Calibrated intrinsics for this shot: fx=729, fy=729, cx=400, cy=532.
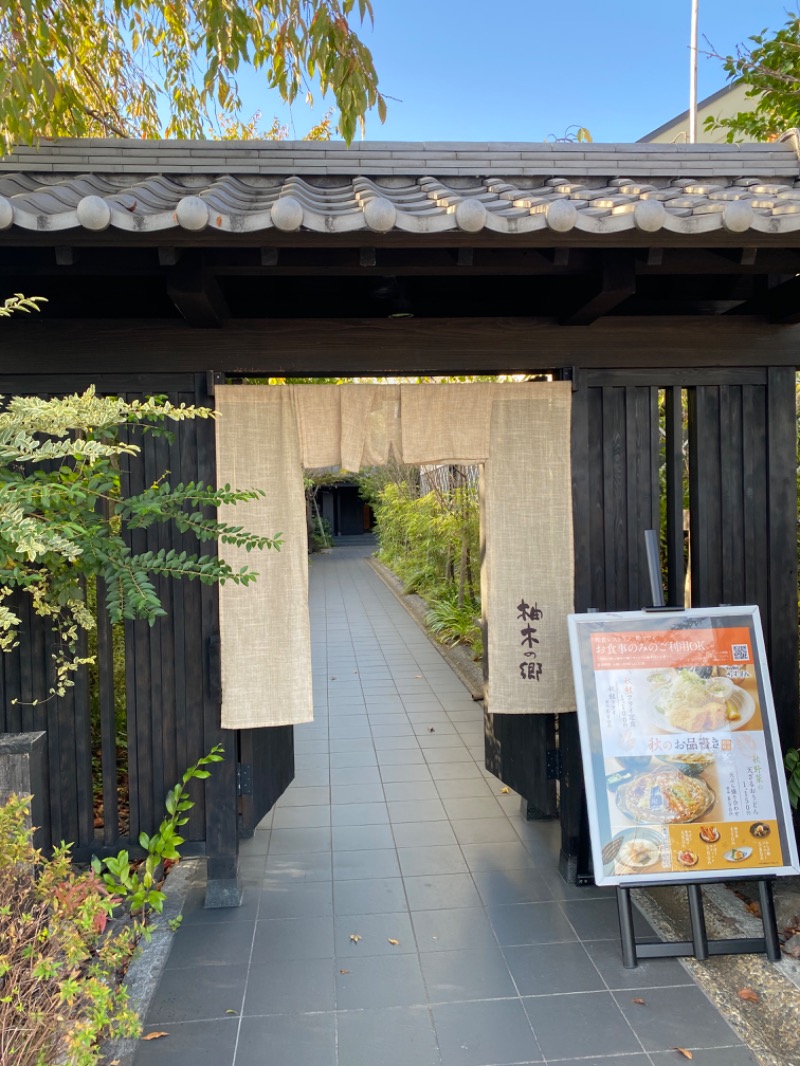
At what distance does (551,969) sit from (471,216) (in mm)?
3461

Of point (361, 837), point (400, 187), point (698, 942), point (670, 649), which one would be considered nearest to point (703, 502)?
point (670, 649)

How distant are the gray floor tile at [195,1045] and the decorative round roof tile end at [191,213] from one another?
3.32 meters

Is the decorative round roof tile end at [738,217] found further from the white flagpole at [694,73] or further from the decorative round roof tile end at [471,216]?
the white flagpole at [694,73]

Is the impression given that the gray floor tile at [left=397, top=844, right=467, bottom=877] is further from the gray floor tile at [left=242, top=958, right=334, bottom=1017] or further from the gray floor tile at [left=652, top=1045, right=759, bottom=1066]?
the gray floor tile at [left=652, top=1045, right=759, bottom=1066]

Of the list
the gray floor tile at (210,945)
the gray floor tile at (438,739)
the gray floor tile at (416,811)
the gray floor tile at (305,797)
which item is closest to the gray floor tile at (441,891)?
the gray floor tile at (416,811)

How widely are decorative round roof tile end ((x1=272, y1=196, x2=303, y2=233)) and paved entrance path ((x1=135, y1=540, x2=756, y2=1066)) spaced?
3.33 metres

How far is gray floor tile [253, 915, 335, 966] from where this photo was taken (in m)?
3.71

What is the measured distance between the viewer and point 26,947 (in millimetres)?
2602

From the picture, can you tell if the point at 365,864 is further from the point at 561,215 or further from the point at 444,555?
the point at 444,555

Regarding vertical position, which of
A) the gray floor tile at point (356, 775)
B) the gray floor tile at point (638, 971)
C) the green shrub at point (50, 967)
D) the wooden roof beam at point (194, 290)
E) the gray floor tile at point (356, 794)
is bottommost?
the gray floor tile at point (638, 971)

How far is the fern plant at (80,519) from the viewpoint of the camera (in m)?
2.76

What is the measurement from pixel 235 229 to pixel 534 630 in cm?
271

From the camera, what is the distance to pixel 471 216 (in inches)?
111

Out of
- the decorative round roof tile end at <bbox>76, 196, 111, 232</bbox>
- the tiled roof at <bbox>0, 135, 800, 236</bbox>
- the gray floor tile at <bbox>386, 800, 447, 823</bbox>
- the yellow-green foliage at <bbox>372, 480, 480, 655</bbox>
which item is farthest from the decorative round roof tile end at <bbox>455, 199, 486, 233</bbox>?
the yellow-green foliage at <bbox>372, 480, 480, 655</bbox>
